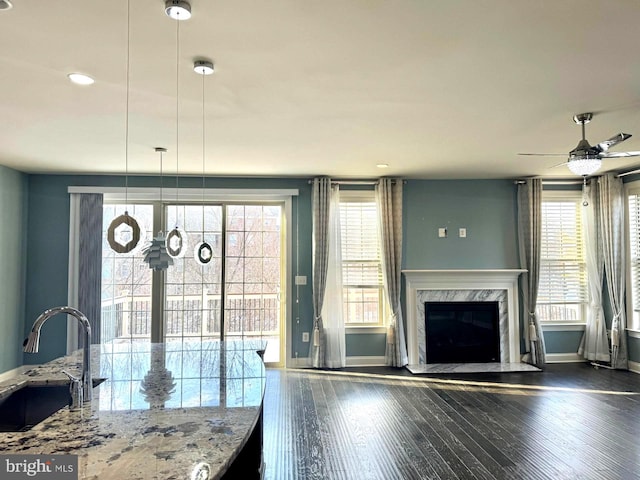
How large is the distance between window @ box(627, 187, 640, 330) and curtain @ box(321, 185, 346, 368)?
12.3ft

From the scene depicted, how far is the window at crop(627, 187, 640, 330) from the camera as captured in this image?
18.0ft

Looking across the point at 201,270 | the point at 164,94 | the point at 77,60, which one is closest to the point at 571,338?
the point at 201,270

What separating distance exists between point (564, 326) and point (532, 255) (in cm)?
113

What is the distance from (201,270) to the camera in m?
5.76

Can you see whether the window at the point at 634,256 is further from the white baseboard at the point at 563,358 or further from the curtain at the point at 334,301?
the curtain at the point at 334,301

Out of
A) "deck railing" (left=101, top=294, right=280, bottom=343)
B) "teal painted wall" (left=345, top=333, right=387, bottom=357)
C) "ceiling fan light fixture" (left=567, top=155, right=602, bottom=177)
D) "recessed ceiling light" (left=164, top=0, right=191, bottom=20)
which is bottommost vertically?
"teal painted wall" (left=345, top=333, right=387, bottom=357)

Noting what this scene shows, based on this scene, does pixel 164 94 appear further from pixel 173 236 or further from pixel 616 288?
pixel 616 288

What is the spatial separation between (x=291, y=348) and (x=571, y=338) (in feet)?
12.7

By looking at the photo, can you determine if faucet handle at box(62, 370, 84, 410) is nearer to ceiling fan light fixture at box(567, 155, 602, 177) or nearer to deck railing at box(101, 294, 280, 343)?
ceiling fan light fixture at box(567, 155, 602, 177)

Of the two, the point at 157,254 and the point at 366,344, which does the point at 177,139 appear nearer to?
the point at 157,254

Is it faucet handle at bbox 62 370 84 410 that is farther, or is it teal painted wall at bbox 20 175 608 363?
teal painted wall at bbox 20 175 608 363

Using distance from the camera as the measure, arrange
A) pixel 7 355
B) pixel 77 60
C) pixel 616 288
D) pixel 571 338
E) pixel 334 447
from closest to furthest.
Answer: pixel 77 60 < pixel 334 447 < pixel 7 355 < pixel 616 288 < pixel 571 338

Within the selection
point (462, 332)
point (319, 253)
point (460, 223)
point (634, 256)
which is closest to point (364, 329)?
point (319, 253)

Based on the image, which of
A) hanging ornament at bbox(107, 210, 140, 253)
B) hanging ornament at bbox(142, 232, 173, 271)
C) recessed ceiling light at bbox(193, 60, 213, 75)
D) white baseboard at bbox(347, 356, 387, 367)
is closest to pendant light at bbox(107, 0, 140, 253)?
hanging ornament at bbox(107, 210, 140, 253)
